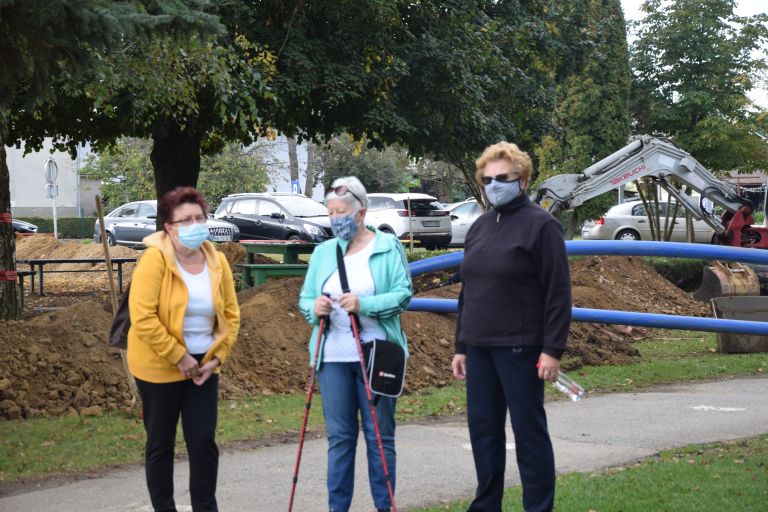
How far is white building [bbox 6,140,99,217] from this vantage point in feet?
217

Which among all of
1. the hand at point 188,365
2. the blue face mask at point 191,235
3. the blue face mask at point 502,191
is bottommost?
the hand at point 188,365

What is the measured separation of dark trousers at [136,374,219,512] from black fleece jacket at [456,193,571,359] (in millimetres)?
1417

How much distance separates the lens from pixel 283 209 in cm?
3016

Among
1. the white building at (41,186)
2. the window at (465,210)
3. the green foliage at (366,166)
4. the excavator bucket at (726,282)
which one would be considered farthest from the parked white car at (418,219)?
the white building at (41,186)

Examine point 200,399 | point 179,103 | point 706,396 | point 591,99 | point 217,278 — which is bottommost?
point 706,396

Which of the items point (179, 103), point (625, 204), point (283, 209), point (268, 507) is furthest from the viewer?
point (625, 204)

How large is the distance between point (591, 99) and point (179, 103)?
3005cm

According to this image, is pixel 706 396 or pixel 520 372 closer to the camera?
pixel 520 372

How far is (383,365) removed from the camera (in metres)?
5.37

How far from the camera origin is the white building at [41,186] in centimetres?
6619

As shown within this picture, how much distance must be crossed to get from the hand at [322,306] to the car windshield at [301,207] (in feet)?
80.6

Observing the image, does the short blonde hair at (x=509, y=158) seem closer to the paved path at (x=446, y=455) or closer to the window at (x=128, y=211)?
the paved path at (x=446, y=455)

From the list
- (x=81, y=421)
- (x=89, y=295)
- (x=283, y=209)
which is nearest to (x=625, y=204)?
(x=283, y=209)

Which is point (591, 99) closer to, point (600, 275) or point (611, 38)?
point (611, 38)
